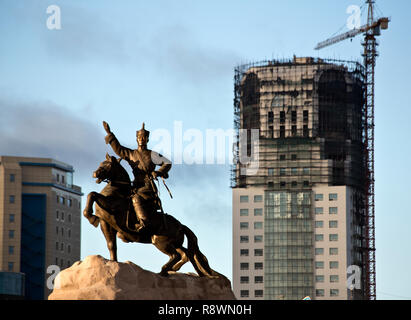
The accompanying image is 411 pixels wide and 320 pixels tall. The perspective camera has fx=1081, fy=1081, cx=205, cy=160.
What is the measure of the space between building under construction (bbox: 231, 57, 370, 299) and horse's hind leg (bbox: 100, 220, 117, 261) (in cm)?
11916

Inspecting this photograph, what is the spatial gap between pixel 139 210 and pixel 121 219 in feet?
2.07

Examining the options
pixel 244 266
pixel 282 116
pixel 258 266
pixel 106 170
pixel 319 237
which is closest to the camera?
pixel 106 170

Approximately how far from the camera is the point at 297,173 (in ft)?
501

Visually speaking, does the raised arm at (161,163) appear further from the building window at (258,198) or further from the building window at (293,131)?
the building window at (258,198)

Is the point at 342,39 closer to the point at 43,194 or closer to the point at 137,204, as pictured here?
the point at 43,194

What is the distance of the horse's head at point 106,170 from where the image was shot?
1227 inches

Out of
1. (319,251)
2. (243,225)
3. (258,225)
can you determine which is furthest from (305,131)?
Answer: (319,251)

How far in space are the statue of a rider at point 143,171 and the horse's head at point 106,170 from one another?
1026 mm

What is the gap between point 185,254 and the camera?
111 feet

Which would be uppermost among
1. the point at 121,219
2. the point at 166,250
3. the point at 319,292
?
the point at 121,219

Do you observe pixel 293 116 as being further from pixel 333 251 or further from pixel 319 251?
pixel 333 251

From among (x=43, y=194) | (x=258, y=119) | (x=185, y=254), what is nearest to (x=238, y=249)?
(x=258, y=119)

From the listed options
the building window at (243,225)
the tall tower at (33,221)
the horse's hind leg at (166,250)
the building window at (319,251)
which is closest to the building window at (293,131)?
the building window at (243,225)

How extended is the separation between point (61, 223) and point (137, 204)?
5042 inches
